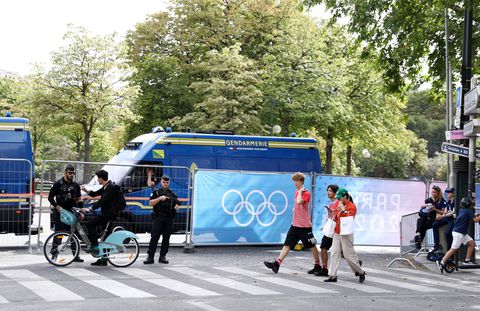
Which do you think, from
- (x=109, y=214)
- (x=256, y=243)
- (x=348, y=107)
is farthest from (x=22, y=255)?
(x=348, y=107)

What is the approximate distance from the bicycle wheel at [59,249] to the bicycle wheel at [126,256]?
0.70 metres

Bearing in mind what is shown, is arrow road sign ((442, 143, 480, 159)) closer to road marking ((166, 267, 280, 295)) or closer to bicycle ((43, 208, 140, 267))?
road marking ((166, 267, 280, 295))

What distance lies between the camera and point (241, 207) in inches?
648

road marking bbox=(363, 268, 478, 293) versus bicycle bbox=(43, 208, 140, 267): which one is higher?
bicycle bbox=(43, 208, 140, 267)

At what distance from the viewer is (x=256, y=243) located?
16672 mm

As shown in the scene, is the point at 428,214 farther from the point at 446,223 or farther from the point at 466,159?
the point at 466,159

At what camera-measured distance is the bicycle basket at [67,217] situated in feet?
41.6

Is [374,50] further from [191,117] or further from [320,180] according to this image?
[191,117]

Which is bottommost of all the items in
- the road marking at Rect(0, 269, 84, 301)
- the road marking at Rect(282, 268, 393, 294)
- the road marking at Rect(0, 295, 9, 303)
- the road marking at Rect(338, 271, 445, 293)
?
the road marking at Rect(338, 271, 445, 293)

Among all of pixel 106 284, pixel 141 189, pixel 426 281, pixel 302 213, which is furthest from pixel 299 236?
pixel 141 189

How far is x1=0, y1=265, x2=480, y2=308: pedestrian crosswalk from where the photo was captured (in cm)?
998

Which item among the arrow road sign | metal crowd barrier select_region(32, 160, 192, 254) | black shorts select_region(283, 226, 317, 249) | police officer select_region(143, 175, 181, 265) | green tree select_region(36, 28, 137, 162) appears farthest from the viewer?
green tree select_region(36, 28, 137, 162)

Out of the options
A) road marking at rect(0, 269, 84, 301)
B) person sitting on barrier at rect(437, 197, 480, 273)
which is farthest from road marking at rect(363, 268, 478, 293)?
road marking at rect(0, 269, 84, 301)

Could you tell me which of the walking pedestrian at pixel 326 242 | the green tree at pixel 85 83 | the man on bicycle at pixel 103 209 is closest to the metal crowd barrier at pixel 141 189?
the man on bicycle at pixel 103 209
